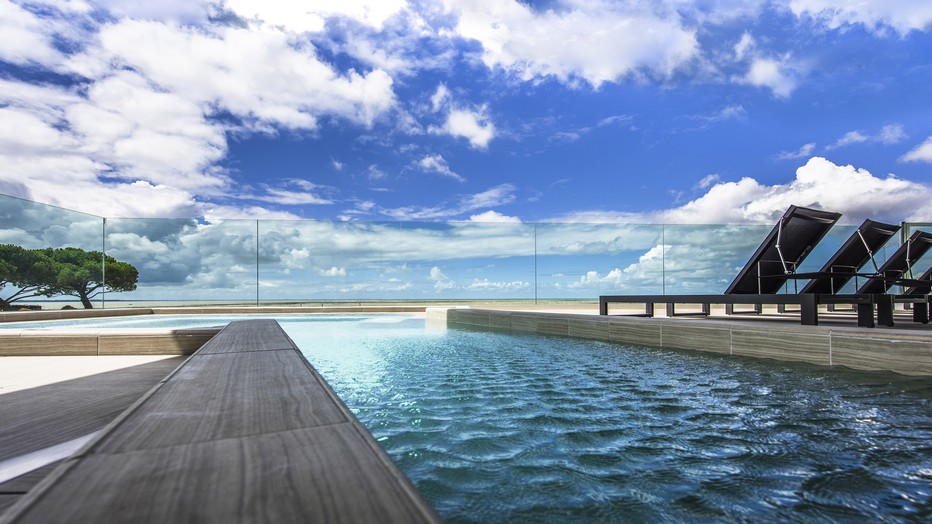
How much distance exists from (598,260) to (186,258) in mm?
9523

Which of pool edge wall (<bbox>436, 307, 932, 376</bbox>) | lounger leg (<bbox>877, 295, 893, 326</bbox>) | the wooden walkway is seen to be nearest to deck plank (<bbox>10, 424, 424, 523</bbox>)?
the wooden walkway

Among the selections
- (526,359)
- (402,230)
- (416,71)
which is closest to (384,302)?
(402,230)

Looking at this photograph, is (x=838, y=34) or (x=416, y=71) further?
(x=416, y=71)

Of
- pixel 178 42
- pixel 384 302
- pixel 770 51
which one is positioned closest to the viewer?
pixel 384 302

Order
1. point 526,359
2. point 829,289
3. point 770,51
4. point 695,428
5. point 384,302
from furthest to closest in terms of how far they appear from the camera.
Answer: point 770,51 < point 384,302 < point 829,289 < point 526,359 < point 695,428

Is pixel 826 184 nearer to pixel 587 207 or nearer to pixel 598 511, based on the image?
pixel 587 207

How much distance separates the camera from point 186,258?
33.8 ft

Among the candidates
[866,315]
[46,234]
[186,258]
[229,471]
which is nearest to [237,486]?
[229,471]

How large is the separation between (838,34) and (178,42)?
1974 centimetres

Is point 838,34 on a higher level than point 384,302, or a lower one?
higher

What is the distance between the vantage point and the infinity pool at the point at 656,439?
1.14 metres

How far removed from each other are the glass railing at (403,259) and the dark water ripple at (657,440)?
24.2ft

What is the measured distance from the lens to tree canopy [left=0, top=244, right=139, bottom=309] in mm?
7859

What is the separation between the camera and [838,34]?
14.7 metres
